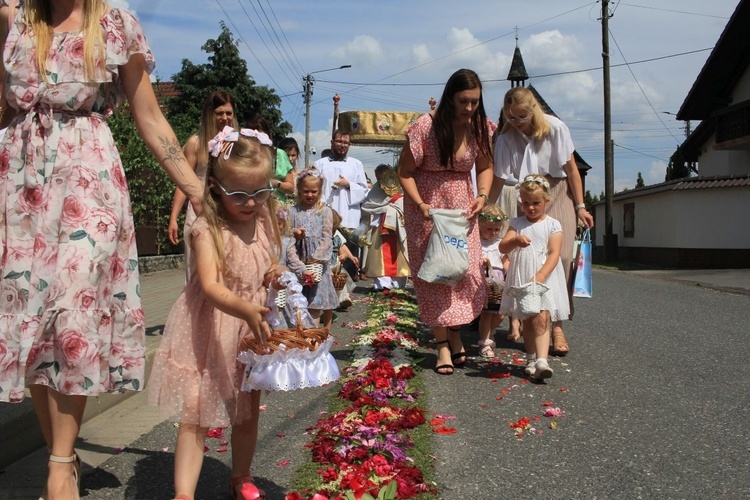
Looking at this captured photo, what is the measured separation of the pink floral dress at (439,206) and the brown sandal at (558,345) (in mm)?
783

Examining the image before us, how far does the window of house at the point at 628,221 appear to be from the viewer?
3206 centimetres

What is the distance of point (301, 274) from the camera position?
21.0ft

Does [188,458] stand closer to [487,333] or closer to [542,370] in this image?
[542,370]

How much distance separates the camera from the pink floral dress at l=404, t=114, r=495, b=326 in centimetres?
628

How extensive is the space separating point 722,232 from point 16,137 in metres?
24.8

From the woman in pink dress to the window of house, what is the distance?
2689 cm

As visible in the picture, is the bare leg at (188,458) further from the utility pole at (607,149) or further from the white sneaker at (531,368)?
the utility pole at (607,149)

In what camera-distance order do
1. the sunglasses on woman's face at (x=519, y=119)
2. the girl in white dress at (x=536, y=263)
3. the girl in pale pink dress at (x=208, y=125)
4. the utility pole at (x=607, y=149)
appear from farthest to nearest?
1. the utility pole at (x=607, y=149)
2. the sunglasses on woman's face at (x=519, y=119)
3. the girl in pale pink dress at (x=208, y=125)
4. the girl in white dress at (x=536, y=263)

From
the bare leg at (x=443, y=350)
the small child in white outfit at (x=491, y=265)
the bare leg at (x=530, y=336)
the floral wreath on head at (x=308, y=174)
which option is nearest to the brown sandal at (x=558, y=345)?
the small child in white outfit at (x=491, y=265)

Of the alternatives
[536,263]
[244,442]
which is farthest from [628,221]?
[244,442]

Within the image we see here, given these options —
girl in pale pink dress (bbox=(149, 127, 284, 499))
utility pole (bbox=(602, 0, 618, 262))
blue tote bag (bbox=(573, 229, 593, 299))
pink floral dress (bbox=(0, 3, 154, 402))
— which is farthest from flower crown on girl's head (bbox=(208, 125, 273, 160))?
utility pole (bbox=(602, 0, 618, 262))

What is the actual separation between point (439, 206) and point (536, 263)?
93cm

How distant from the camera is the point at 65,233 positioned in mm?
3078

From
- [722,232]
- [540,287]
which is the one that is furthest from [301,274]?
[722,232]
